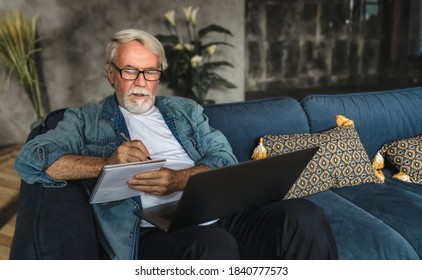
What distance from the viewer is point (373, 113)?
1.94 meters

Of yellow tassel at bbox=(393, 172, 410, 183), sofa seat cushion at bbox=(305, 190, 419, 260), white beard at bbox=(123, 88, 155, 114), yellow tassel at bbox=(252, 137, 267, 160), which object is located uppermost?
white beard at bbox=(123, 88, 155, 114)

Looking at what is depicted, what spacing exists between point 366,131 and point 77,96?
269 cm

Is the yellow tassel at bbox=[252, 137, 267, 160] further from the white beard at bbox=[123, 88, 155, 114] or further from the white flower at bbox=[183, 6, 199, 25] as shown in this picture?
the white flower at bbox=[183, 6, 199, 25]

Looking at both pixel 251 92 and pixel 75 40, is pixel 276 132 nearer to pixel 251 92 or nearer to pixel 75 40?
pixel 75 40

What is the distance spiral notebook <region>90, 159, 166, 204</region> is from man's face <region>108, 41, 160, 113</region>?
364 millimetres

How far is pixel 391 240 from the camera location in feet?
4.48

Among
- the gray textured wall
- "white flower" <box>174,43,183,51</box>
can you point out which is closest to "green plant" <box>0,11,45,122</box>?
the gray textured wall

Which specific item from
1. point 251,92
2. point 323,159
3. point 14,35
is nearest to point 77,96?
point 14,35

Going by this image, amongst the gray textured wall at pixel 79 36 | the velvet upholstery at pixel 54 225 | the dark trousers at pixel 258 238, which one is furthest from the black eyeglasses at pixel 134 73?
the gray textured wall at pixel 79 36

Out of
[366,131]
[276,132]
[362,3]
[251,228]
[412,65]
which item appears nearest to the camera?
[251,228]

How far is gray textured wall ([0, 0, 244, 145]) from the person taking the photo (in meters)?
3.56

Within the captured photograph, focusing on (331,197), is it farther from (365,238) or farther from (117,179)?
(117,179)

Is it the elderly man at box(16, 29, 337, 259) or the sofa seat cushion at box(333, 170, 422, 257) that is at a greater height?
the elderly man at box(16, 29, 337, 259)

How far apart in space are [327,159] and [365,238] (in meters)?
0.40
